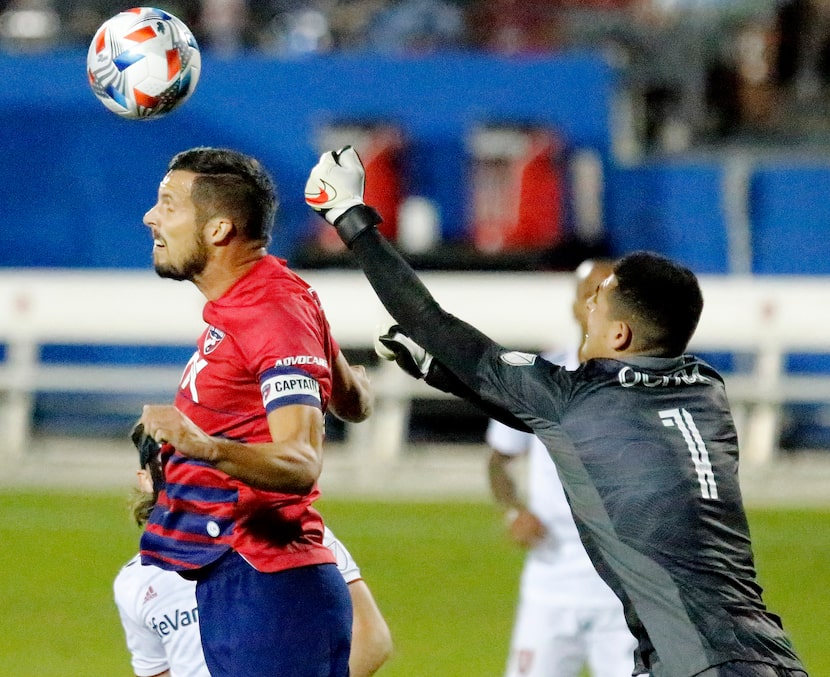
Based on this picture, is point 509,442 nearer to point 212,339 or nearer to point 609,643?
point 609,643

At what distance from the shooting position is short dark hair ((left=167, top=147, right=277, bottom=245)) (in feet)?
Answer: 14.4

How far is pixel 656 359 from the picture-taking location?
13.7ft

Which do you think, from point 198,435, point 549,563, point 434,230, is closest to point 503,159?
point 434,230

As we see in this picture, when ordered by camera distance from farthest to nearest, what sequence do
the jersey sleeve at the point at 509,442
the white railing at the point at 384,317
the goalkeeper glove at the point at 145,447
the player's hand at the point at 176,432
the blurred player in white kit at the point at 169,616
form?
the white railing at the point at 384,317 < the jersey sleeve at the point at 509,442 < the blurred player in white kit at the point at 169,616 < the goalkeeper glove at the point at 145,447 < the player's hand at the point at 176,432

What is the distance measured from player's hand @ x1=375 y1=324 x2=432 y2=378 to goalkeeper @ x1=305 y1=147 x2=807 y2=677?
0.6 inches

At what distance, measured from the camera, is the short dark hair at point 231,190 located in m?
4.39

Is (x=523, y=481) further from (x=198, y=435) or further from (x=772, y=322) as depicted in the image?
(x=198, y=435)

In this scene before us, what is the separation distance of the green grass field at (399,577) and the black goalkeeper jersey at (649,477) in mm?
3717

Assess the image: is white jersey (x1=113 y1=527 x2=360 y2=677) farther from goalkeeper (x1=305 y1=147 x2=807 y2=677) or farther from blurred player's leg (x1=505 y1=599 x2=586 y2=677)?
blurred player's leg (x1=505 y1=599 x2=586 y2=677)

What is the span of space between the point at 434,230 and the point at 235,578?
10.4 meters

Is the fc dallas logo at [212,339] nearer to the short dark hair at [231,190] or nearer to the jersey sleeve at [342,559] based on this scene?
the short dark hair at [231,190]

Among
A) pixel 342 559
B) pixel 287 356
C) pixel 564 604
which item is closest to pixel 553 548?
pixel 564 604

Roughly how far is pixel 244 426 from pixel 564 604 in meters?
2.23

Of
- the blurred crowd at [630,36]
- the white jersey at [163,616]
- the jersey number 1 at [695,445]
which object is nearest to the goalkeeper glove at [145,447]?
the white jersey at [163,616]
